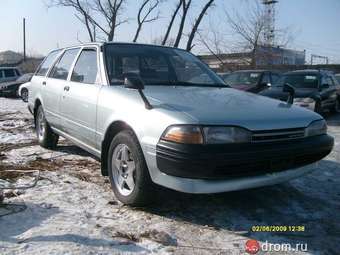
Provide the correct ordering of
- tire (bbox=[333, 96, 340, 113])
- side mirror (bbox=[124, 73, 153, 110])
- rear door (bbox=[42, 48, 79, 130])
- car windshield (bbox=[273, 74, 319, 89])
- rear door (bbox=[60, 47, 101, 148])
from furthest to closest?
1. tire (bbox=[333, 96, 340, 113])
2. car windshield (bbox=[273, 74, 319, 89])
3. rear door (bbox=[42, 48, 79, 130])
4. rear door (bbox=[60, 47, 101, 148])
5. side mirror (bbox=[124, 73, 153, 110])

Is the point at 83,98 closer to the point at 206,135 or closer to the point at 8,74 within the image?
the point at 206,135

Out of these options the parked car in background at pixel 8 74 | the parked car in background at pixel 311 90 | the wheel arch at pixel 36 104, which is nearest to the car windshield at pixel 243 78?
the parked car in background at pixel 311 90

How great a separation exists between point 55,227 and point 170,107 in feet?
4.50

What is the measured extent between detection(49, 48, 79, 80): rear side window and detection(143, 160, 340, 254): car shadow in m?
2.37

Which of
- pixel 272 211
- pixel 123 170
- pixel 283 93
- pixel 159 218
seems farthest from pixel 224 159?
pixel 283 93

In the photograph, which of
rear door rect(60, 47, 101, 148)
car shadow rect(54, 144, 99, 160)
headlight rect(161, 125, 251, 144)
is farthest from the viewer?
car shadow rect(54, 144, 99, 160)

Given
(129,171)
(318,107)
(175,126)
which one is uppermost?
(175,126)

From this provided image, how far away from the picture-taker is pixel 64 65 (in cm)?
574

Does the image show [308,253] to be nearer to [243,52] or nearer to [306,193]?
[306,193]

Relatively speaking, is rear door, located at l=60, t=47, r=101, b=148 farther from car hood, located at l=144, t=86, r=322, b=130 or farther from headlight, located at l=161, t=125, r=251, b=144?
headlight, located at l=161, t=125, r=251, b=144

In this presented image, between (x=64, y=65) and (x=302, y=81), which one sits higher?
(x=64, y=65)

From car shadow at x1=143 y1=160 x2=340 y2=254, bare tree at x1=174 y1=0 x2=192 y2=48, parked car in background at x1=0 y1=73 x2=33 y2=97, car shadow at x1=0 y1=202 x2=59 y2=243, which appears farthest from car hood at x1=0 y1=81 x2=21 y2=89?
car shadow at x1=143 y1=160 x2=340 y2=254

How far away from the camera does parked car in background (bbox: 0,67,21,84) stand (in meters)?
21.4

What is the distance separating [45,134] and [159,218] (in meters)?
3.38
